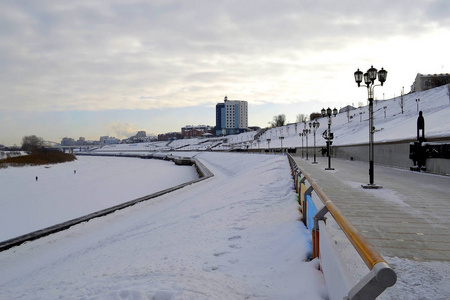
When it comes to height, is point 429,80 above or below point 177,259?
above

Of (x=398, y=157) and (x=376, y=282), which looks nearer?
(x=376, y=282)

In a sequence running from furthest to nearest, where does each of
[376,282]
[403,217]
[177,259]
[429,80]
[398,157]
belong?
[429,80] → [398,157] → [403,217] → [177,259] → [376,282]

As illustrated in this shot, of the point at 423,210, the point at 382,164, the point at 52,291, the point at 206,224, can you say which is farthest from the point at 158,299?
the point at 382,164

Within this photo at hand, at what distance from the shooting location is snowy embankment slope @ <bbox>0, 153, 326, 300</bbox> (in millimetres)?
4035

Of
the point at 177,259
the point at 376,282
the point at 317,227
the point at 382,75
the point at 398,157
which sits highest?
the point at 382,75

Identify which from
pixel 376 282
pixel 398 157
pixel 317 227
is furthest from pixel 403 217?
pixel 398 157

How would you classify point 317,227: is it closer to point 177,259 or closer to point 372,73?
point 177,259

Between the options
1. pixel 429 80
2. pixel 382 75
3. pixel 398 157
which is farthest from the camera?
pixel 429 80

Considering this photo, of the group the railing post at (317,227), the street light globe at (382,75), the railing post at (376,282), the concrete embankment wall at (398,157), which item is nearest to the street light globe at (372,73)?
the street light globe at (382,75)

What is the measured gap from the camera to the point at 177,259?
5961 millimetres

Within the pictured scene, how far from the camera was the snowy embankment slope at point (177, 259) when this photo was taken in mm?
4035

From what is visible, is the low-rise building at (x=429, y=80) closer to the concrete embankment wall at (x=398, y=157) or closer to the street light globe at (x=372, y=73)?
the concrete embankment wall at (x=398, y=157)

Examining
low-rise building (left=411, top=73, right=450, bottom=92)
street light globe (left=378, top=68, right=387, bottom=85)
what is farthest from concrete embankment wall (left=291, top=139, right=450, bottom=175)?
low-rise building (left=411, top=73, right=450, bottom=92)

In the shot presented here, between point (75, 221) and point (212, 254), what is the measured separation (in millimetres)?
8307
